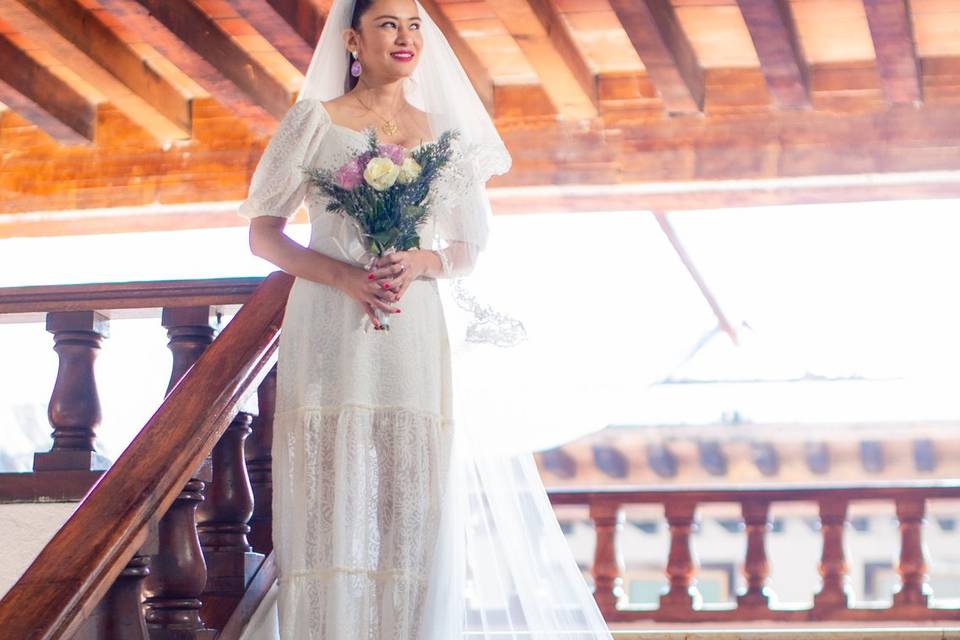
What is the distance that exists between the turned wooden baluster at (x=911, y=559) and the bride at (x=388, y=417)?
9.53 feet

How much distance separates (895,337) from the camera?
8.59 m

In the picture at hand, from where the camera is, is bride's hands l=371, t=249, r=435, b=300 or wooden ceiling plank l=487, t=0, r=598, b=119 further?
wooden ceiling plank l=487, t=0, r=598, b=119

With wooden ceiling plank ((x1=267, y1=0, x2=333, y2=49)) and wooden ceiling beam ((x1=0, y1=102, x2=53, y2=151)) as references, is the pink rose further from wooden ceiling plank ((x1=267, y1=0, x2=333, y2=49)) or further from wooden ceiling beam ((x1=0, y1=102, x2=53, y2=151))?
wooden ceiling beam ((x1=0, y1=102, x2=53, y2=151))

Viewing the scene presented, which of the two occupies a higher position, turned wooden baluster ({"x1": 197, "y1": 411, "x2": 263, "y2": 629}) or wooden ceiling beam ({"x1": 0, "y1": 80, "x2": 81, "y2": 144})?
wooden ceiling beam ({"x1": 0, "y1": 80, "x2": 81, "y2": 144})

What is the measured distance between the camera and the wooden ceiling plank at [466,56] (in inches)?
243

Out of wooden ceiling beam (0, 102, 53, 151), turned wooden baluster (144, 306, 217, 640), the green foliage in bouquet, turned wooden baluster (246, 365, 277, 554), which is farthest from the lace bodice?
wooden ceiling beam (0, 102, 53, 151)

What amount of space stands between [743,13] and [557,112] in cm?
130

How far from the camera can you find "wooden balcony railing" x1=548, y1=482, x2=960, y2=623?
5504 millimetres

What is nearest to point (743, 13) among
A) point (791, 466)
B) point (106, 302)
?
point (106, 302)

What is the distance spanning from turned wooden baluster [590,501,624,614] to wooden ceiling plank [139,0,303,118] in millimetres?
2262

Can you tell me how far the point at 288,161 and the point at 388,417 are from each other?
53cm

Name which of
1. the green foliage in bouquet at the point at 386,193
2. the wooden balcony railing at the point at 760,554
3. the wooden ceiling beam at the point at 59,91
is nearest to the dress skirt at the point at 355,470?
the green foliage in bouquet at the point at 386,193

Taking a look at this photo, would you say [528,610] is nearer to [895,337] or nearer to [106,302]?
[106,302]

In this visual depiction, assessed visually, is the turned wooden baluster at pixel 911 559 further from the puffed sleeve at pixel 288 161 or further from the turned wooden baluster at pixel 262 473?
the puffed sleeve at pixel 288 161
